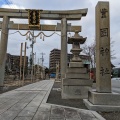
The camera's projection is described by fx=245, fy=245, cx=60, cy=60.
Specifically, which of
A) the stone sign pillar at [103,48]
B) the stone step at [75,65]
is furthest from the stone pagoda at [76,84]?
the stone sign pillar at [103,48]

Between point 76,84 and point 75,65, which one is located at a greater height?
point 75,65

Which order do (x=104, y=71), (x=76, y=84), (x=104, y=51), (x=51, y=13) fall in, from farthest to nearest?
(x=51, y=13) → (x=76, y=84) → (x=104, y=51) → (x=104, y=71)

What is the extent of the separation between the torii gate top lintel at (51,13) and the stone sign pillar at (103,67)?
24.8ft

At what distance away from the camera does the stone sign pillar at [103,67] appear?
29.5 ft

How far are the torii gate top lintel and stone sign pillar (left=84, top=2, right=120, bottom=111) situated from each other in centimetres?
755

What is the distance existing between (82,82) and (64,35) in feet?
16.4

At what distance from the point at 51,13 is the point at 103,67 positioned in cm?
913

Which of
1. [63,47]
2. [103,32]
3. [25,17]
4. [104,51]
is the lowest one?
[104,51]

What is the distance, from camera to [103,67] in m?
9.54

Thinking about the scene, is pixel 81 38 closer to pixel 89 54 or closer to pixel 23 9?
pixel 23 9

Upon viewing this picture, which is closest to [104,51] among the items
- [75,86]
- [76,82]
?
[76,82]

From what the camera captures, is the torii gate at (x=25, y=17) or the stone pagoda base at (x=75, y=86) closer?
the stone pagoda base at (x=75, y=86)

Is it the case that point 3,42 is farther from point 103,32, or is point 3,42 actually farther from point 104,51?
point 104,51

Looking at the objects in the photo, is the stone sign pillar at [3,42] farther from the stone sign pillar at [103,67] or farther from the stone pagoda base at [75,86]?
the stone sign pillar at [103,67]
